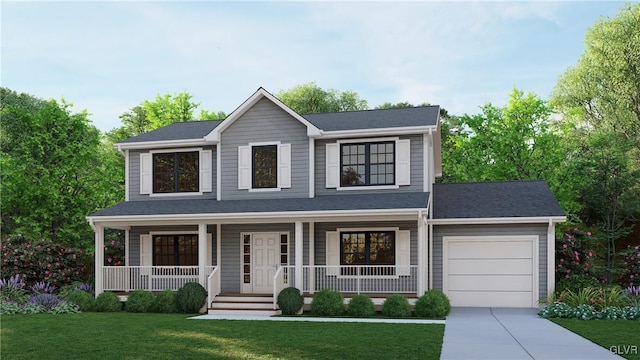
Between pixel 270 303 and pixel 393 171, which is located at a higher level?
pixel 393 171

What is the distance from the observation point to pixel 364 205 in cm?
1839

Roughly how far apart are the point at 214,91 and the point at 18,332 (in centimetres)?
2733

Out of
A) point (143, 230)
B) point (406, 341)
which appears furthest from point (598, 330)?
point (143, 230)

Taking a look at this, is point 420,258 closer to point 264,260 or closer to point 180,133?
point 264,260

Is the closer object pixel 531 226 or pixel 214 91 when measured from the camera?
pixel 531 226

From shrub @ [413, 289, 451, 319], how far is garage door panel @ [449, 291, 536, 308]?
8.45 ft

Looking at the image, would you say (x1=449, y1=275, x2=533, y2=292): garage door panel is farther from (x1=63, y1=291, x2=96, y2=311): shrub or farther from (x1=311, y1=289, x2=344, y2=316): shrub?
(x1=63, y1=291, x2=96, y2=311): shrub

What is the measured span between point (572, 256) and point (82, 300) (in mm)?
15556

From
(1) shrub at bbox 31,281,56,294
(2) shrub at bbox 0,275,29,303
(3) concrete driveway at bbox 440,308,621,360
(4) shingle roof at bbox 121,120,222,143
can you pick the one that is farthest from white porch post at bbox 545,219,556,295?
(1) shrub at bbox 31,281,56,294

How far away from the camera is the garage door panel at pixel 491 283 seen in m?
19.5

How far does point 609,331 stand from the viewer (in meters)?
13.6

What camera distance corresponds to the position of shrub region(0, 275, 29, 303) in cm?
1930

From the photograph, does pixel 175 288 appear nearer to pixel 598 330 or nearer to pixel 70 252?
pixel 70 252

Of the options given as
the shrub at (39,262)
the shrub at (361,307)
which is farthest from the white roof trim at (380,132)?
the shrub at (39,262)
